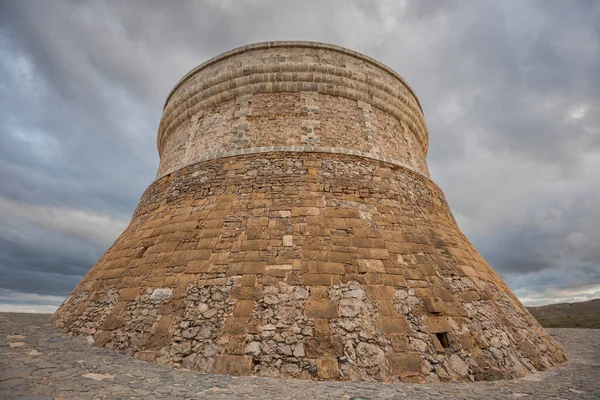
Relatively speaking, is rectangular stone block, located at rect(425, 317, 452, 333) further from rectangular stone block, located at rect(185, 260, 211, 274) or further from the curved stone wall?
the curved stone wall

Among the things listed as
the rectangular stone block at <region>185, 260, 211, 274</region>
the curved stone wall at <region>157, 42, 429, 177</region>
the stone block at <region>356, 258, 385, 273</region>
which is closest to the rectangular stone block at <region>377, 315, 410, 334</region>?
the stone block at <region>356, 258, 385, 273</region>

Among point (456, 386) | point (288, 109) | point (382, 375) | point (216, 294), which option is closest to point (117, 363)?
point (216, 294)

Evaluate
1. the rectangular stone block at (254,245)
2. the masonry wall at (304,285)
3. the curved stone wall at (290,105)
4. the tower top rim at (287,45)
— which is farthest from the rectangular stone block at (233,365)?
the tower top rim at (287,45)

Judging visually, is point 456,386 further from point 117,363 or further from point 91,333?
point 91,333

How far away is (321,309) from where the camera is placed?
4.57 metres

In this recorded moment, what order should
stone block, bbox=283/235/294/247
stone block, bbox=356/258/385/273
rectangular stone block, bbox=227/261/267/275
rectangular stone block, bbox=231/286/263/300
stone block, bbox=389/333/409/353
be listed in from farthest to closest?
stone block, bbox=283/235/294/247, stone block, bbox=356/258/385/273, rectangular stone block, bbox=227/261/267/275, rectangular stone block, bbox=231/286/263/300, stone block, bbox=389/333/409/353

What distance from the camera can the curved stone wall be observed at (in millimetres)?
7469

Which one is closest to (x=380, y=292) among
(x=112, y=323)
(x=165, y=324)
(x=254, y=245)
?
(x=254, y=245)

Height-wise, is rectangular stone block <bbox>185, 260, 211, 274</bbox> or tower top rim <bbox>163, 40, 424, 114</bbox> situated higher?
tower top rim <bbox>163, 40, 424, 114</bbox>

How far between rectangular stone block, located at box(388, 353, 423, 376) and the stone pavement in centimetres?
22

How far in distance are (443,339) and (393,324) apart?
2.79 ft

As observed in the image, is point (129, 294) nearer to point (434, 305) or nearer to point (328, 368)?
point (328, 368)

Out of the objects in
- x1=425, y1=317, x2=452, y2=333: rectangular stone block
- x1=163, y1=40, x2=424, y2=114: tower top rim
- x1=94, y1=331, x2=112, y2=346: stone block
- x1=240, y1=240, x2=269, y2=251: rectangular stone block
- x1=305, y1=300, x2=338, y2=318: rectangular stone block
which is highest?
x1=163, y1=40, x2=424, y2=114: tower top rim

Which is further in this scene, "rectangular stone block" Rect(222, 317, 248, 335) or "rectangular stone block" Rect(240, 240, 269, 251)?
"rectangular stone block" Rect(240, 240, 269, 251)
